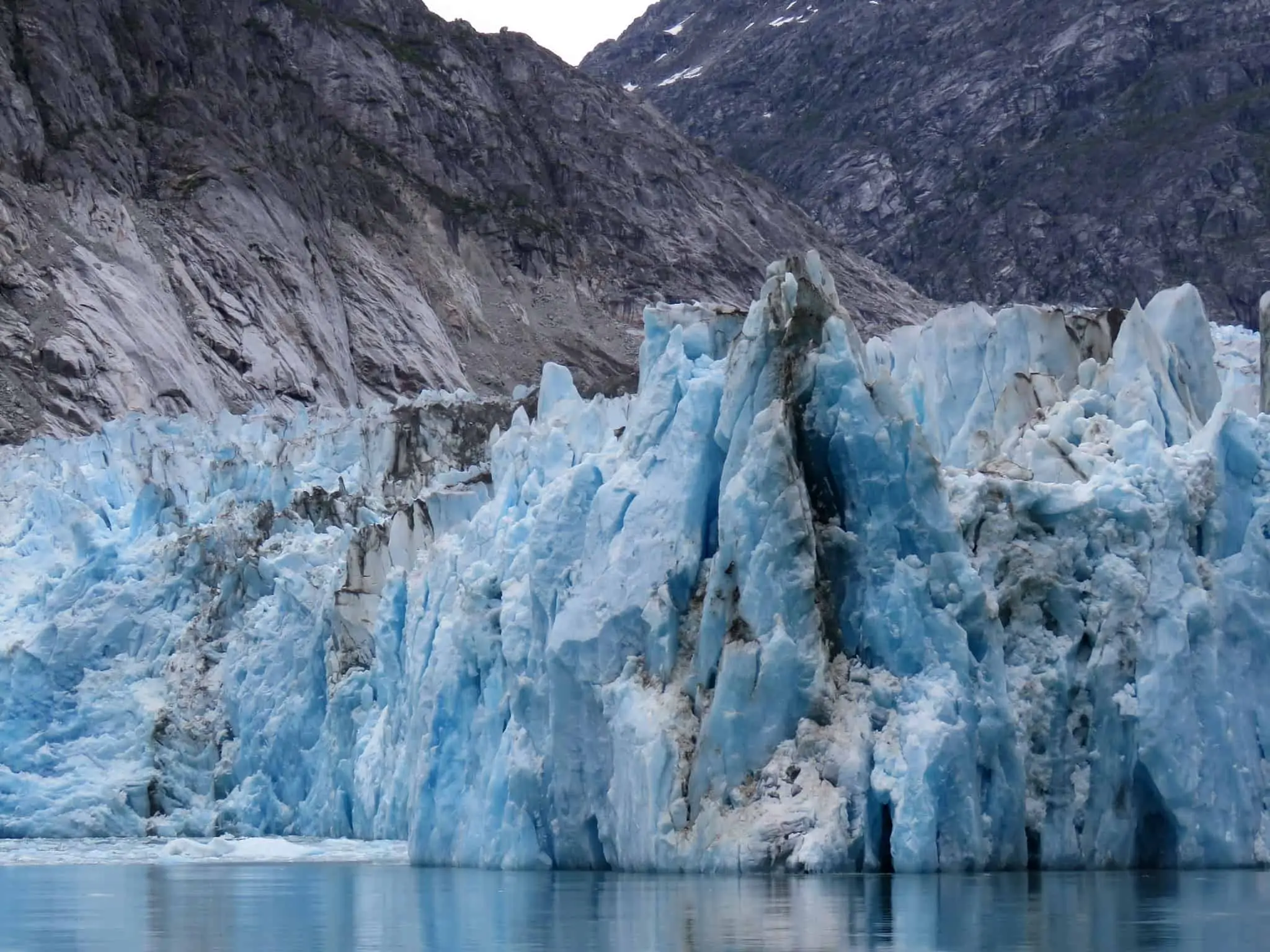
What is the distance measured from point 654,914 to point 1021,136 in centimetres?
11928

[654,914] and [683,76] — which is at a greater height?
[683,76]

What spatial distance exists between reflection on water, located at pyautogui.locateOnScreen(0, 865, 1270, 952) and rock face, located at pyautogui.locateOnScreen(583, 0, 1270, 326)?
8751 cm

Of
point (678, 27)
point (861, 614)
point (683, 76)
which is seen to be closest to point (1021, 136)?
point (683, 76)

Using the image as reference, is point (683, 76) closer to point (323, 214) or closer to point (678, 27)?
point (678, 27)

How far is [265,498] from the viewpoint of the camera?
36.8m

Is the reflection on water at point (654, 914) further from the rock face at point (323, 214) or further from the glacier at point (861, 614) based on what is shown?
the rock face at point (323, 214)

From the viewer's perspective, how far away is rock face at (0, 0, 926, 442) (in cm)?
6825

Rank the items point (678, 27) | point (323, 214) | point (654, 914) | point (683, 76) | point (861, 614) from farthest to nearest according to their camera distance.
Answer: point (678, 27), point (683, 76), point (323, 214), point (861, 614), point (654, 914)

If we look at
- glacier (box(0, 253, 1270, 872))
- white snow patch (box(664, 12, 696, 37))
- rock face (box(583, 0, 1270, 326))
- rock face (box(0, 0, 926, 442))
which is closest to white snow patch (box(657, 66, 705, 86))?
rock face (box(583, 0, 1270, 326))

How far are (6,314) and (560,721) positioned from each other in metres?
50.3

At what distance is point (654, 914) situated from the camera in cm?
1448

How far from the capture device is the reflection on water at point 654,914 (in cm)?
1246

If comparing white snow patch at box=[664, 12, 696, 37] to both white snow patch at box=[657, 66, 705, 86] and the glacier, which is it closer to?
white snow patch at box=[657, 66, 705, 86]

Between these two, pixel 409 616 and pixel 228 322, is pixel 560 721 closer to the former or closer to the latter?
pixel 409 616
